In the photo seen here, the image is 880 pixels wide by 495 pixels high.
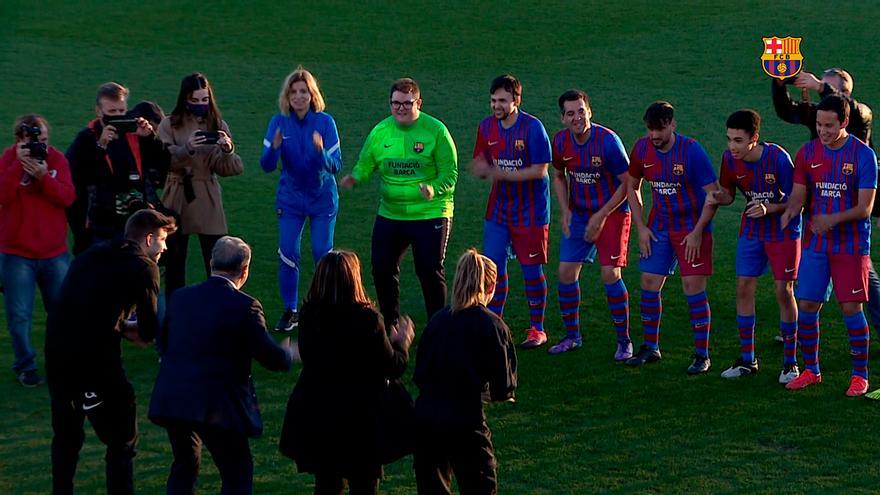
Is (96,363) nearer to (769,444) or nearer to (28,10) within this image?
(769,444)

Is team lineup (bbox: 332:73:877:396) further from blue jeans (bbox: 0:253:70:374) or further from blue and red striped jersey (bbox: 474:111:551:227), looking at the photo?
blue jeans (bbox: 0:253:70:374)

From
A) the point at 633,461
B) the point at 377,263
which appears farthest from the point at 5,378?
the point at 633,461

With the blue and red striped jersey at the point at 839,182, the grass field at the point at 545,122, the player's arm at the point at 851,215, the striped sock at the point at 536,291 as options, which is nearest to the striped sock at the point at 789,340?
the grass field at the point at 545,122

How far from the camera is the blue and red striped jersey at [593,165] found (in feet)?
29.7

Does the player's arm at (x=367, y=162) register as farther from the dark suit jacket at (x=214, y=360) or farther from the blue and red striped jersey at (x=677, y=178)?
the dark suit jacket at (x=214, y=360)

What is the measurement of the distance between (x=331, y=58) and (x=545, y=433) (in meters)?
14.4

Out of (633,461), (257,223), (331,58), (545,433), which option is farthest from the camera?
(331,58)

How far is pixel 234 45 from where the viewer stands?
22172 millimetres

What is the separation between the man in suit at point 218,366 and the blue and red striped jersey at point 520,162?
367 cm

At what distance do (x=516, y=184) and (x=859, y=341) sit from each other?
8.62ft

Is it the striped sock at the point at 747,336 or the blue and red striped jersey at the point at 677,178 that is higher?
the blue and red striped jersey at the point at 677,178

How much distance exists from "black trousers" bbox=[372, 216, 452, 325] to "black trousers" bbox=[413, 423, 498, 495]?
3192 mm

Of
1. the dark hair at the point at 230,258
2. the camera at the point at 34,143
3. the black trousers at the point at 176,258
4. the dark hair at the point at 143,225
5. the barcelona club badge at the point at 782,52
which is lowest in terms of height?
the black trousers at the point at 176,258

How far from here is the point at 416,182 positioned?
917 centimetres
